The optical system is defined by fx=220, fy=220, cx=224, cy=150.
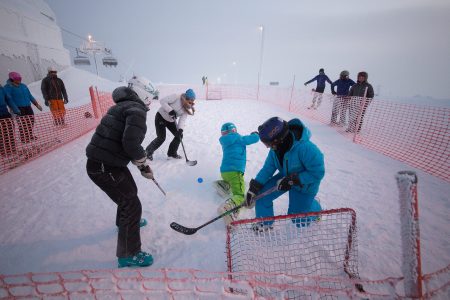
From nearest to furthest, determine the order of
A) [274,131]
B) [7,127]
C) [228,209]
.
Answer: [274,131], [228,209], [7,127]

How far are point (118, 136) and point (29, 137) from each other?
238 inches

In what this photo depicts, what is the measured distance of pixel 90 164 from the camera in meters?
2.55

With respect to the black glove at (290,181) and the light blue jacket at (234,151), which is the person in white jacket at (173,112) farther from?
the black glove at (290,181)

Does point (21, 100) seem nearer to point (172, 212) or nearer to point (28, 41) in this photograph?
point (172, 212)

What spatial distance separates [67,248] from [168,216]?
4.74 feet

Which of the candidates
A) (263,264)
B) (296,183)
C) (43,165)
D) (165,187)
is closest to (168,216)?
(165,187)

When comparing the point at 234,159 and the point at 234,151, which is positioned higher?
the point at 234,151

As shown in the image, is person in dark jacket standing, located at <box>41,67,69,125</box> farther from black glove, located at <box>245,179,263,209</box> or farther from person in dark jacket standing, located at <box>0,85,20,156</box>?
black glove, located at <box>245,179,263,209</box>

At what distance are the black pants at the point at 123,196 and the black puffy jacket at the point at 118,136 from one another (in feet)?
0.39

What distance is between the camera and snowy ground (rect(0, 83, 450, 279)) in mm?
2916

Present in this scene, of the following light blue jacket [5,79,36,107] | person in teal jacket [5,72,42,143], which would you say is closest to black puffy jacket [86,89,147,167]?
person in teal jacket [5,72,42,143]

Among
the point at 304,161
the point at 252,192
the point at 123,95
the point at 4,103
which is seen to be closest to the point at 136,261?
the point at 252,192

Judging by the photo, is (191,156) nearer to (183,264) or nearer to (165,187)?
(165,187)

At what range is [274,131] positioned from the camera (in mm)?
2645
